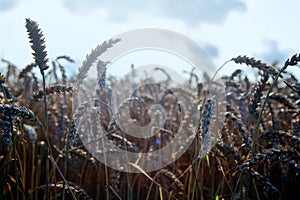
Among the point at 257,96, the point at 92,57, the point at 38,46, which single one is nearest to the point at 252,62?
the point at 257,96

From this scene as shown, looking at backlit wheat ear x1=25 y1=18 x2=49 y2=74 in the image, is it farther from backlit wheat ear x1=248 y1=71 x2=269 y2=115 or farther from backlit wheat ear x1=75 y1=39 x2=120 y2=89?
backlit wheat ear x1=248 y1=71 x2=269 y2=115

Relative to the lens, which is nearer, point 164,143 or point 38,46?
point 38,46

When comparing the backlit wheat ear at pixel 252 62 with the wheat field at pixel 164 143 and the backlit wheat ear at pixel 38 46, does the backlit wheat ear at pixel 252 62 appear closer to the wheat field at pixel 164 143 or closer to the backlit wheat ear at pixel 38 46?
the wheat field at pixel 164 143

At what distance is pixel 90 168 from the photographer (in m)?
2.57

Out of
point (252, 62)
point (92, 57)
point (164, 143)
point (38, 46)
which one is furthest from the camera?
point (164, 143)

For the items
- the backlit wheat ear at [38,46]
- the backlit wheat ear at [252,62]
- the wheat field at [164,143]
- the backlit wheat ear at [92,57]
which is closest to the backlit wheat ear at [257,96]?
the wheat field at [164,143]

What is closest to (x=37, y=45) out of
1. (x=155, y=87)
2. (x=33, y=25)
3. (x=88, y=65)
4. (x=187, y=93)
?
(x=33, y=25)

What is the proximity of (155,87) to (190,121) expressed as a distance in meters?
1.71

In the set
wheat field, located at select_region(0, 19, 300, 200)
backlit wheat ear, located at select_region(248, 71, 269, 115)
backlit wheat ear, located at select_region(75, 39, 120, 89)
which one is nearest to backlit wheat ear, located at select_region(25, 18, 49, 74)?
wheat field, located at select_region(0, 19, 300, 200)

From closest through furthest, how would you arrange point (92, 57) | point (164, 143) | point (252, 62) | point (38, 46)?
point (38, 46) < point (92, 57) < point (252, 62) < point (164, 143)

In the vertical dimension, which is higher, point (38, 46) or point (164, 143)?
point (38, 46)

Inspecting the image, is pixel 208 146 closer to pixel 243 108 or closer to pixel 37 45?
pixel 37 45

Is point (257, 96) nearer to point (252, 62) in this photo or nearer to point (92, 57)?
point (252, 62)

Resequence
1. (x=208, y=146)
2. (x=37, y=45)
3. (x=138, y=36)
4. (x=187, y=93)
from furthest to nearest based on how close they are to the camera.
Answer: (x=187, y=93), (x=138, y=36), (x=208, y=146), (x=37, y=45)
